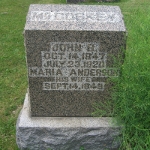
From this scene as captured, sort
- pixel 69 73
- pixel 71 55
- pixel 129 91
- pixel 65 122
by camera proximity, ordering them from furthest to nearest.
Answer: pixel 65 122 → pixel 69 73 → pixel 71 55 → pixel 129 91

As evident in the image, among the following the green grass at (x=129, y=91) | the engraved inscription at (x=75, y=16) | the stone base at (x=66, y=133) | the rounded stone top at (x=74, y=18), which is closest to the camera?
the green grass at (x=129, y=91)

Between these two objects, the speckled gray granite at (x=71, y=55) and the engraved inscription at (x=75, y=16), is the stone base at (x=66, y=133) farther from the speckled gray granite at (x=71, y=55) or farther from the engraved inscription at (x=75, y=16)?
the engraved inscription at (x=75, y=16)

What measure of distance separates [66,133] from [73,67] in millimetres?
712

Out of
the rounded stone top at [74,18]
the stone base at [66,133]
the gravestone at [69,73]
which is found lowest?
the stone base at [66,133]

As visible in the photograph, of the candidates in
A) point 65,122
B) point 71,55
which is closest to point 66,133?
point 65,122

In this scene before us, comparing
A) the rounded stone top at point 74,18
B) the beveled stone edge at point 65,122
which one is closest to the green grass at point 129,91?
the beveled stone edge at point 65,122

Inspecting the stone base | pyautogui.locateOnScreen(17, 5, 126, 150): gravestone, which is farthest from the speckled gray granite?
the stone base

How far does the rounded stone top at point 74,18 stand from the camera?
10.5 feet

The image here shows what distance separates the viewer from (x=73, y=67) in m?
3.39

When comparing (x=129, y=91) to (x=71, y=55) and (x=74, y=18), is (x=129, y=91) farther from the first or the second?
(x=74, y=18)

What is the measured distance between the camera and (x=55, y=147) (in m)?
3.63

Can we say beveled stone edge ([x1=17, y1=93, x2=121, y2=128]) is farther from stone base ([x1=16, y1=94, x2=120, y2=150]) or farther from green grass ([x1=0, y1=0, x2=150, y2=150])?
green grass ([x1=0, y1=0, x2=150, y2=150])

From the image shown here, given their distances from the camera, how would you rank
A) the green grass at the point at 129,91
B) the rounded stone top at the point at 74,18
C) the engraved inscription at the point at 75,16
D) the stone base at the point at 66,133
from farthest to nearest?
the stone base at the point at 66,133
the engraved inscription at the point at 75,16
the rounded stone top at the point at 74,18
the green grass at the point at 129,91

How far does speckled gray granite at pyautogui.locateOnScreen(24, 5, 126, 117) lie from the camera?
10.6 ft
